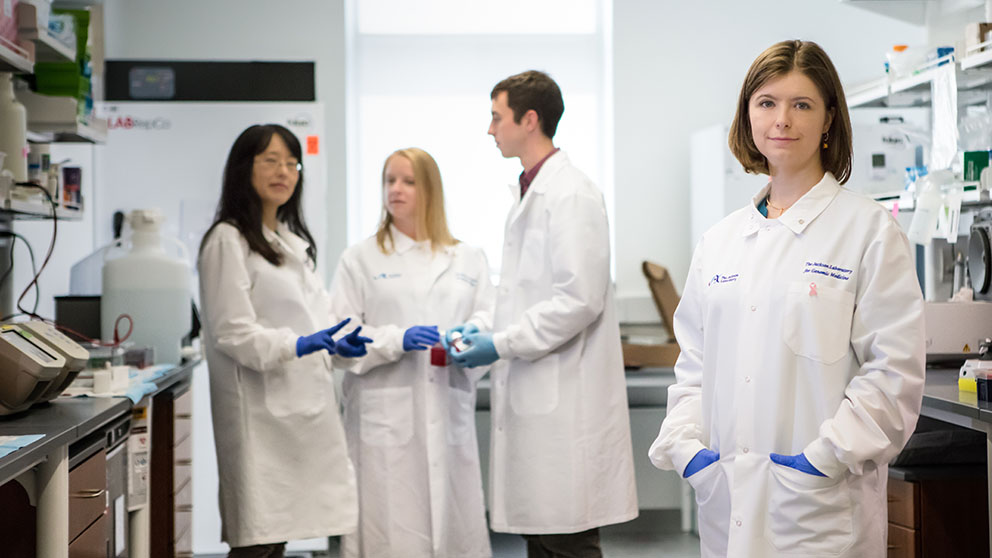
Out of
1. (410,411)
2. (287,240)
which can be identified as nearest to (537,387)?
(410,411)

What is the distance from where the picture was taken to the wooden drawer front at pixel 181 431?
8.82 feet

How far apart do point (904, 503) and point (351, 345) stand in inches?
55.8

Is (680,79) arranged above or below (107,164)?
above

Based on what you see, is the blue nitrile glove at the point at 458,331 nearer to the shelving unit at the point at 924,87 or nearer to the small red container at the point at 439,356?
the small red container at the point at 439,356

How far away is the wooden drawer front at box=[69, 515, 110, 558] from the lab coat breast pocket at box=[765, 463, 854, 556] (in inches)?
49.4

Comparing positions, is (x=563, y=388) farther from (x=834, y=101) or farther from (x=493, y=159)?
(x=493, y=159)

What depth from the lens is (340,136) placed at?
4406mm

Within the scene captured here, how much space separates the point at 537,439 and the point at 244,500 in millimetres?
791

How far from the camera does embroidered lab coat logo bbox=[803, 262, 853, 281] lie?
140 cm

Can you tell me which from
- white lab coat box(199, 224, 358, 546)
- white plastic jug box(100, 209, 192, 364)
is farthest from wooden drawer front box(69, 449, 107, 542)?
white plastic jug box(100, 209, 192, 364)

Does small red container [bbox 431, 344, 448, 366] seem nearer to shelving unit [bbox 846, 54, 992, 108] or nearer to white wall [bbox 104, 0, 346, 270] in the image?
→ shelving unit [bbox 846, 54, 992, 108]

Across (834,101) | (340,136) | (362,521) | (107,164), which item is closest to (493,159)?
(340,136)

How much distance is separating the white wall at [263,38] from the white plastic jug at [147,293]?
1.45 metres

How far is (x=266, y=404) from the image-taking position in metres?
2.48
